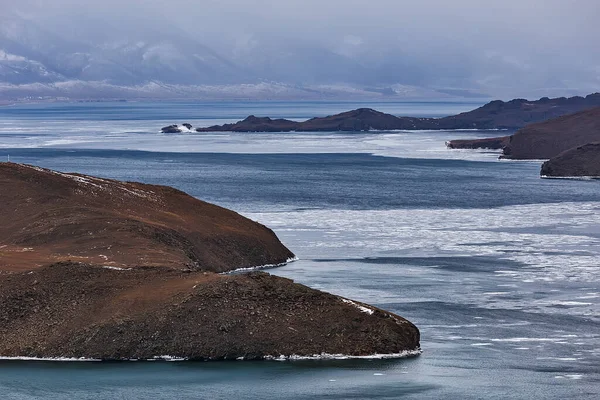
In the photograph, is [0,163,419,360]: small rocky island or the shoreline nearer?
the shoreline

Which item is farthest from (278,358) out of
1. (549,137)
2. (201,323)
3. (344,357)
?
(549,137)

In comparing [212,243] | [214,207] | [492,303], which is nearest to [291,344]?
[492,303]

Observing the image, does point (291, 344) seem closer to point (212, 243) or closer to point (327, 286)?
point (327, 286)

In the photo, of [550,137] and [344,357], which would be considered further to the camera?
[550,137]

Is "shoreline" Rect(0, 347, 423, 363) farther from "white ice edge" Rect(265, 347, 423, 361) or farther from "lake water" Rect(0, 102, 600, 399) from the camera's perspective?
"lake water" Rect(0, 102, 600, 399)

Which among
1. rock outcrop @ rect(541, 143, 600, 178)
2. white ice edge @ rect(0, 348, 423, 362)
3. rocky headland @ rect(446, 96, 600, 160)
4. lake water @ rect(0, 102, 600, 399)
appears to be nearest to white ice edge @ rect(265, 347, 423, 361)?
white ice edge @ rect(0, 348, 423, 362)

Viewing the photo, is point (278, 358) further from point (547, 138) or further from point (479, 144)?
point (479, 144)

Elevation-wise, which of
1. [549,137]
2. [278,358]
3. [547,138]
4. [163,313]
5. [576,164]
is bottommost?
[278,358]
